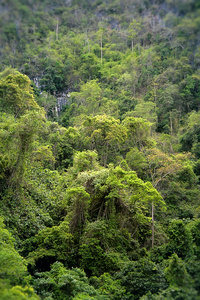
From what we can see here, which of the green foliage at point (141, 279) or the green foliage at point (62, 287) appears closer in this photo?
the green foliage at point (62, 287)

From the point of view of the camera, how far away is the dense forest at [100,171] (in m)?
5.99

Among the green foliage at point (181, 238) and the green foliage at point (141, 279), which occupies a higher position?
the green foliage at point (181, 238)

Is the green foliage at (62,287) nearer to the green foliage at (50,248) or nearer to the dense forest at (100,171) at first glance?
the dense forest at (100,171)

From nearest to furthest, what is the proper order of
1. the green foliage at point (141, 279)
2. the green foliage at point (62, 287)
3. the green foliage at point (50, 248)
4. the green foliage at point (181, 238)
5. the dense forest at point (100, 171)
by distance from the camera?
1. the dense forest at point (100, 171)
2. the green foliage at point (62, 287)
3. the green foliage at point (141, 279)
4. the green foliage at point (181, 238)
5. the green foliage at point (50, 248)

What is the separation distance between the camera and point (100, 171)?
10.7m

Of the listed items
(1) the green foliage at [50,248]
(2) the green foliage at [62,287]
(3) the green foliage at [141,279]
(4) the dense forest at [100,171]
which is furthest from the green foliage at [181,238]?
(1) the green foliage at [50,248]

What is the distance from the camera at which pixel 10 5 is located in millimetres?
4176

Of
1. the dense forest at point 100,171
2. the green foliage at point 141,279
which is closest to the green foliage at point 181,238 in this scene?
the dense forest at point 100,171

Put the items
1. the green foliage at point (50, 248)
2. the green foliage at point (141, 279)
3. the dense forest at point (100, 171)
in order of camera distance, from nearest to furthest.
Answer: the dense forest at point (100, 171) < the green foliage at point (141, 279) < the green foliage at point (50, 248)

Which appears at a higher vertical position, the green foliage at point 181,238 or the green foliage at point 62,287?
the green foliage at point 181,238

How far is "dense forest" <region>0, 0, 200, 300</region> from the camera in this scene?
19.6ft

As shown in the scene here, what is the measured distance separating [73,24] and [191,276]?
1844 inches

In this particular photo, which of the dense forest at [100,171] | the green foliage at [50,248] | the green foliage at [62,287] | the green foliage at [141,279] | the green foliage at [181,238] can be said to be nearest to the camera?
the dense forest at [100,171]

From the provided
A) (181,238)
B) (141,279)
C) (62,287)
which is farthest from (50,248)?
(181,238)
